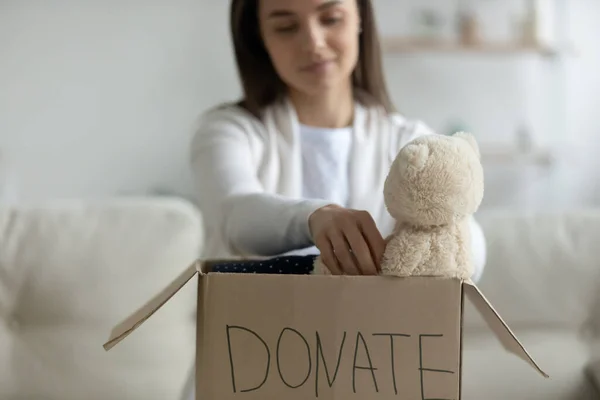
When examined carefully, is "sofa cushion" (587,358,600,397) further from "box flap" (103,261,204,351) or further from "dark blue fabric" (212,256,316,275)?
"box flap" (103,261,204,351)

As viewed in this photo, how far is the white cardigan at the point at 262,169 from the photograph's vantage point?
0.77 metres

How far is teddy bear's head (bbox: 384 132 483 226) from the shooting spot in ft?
1.75

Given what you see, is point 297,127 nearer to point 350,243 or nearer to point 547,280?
point 350,243

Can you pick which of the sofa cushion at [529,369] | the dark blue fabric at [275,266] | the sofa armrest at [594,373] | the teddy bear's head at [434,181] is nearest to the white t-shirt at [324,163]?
the dark blue fabric at [275,266]

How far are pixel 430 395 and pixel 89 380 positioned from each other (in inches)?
39.6

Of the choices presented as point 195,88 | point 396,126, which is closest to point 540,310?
point 396,126

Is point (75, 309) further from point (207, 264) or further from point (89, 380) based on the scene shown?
point (207, 264)

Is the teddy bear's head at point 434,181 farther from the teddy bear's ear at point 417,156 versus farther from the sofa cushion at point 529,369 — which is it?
the sofa cushion at point 529,369

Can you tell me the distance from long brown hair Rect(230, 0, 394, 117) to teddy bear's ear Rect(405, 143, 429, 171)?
0.51m

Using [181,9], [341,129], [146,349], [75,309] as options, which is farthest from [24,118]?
[341,129]

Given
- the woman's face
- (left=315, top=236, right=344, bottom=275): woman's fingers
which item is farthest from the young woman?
(left=315, top=236, right=344, bottom=275): woman's fingers

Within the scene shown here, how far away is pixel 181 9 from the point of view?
6.55 ft

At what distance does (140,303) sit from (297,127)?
0.60 m

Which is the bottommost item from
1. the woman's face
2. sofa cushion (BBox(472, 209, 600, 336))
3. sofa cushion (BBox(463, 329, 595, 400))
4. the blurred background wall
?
sofa cushion (BBox(463, 329, 595, 400))
